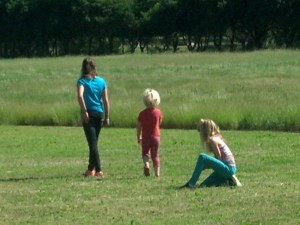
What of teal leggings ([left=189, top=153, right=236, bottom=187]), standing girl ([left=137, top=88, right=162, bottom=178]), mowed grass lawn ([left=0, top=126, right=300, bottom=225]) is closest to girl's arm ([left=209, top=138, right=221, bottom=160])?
teal leggings ([left=189, top=153, right=236, bottom=187])

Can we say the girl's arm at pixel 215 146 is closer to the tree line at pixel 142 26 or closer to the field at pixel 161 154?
the field at pixel 161 154

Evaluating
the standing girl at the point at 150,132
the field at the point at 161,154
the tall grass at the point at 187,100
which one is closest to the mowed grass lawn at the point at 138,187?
the field at the point at 161,154

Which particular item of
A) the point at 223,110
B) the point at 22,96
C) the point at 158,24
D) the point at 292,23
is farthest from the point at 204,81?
the point at 158,24

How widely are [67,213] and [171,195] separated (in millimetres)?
1602

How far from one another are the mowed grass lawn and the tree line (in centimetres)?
6331

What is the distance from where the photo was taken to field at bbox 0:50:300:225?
9.44 meters

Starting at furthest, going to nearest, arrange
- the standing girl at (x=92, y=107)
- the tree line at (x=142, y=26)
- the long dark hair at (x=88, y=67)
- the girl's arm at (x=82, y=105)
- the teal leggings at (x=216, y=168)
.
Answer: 1. the tree line at (x=142, y=26)
2. the standing girl at (x=92, y=107)
3. the long dark hair at (x=88, y=67)
4. the girl's arm at (x=82, y=105)
5. the teal leggings at (x=216, y=168)

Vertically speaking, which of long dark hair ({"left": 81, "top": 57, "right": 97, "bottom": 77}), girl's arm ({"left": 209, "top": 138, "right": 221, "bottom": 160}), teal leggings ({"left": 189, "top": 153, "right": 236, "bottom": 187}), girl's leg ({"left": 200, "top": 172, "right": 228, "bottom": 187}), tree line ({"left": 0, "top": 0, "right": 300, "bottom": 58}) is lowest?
tree line ({"left": 0, "top": 0, "right": 300, "bottom": 58})

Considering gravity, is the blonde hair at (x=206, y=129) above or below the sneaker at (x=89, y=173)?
above

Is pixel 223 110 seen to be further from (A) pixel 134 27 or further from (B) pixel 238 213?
(A) pixel 134 27

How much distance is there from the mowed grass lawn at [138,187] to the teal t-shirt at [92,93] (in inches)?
44.6

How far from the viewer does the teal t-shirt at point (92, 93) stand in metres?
13.3

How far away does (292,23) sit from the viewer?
80.6 meters

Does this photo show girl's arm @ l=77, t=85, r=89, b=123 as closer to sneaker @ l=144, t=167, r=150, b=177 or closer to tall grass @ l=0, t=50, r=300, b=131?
sneaker @ l=144, t=167, r=150, b=177
